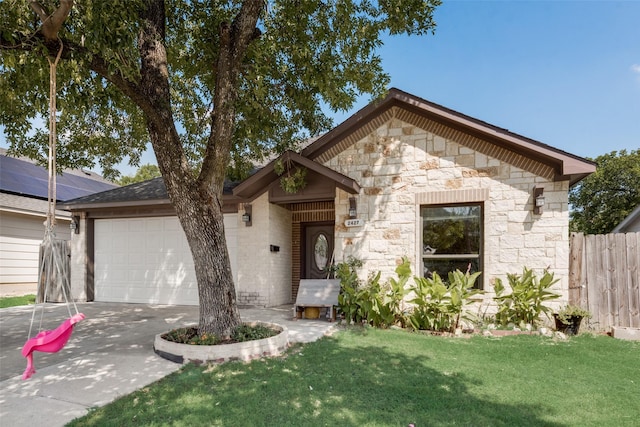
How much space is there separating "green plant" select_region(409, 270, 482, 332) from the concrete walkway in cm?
169

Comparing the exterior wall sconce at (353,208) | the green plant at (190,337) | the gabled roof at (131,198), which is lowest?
the green plant at (190,337)

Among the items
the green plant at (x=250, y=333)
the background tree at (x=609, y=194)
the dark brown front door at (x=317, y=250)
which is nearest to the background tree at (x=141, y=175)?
the dark brown front door at (x=317, y=250)

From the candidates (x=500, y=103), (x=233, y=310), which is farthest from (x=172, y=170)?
(x=500, y=103)

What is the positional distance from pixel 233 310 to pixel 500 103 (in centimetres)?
1396

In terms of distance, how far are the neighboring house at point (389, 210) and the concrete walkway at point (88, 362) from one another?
68.1 inches

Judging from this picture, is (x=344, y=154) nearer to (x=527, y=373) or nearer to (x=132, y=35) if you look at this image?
(x=132, y=35)

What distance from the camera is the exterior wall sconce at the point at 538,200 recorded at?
22.4 ft

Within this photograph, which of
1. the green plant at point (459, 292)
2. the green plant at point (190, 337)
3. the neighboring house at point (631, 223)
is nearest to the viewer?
the green plant at point (190, 337)

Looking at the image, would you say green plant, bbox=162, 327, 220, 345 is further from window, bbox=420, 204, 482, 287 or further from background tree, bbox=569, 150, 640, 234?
background tree, bbox=569, 150, 640, 234

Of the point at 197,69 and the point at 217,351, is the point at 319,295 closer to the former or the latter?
the point at 217,351

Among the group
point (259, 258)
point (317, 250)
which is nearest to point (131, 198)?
point (259, 258)

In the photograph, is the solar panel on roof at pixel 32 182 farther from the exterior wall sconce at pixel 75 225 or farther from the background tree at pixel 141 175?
the background tree at pixel 141 175

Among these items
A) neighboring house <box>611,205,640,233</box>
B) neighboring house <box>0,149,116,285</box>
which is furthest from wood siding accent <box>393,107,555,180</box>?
neighboring house <box>0,149,116,285</box>

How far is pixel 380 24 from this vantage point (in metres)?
6.11
